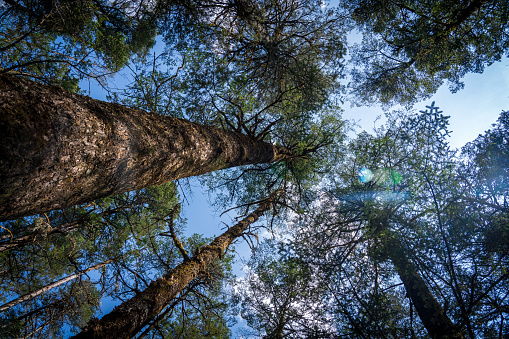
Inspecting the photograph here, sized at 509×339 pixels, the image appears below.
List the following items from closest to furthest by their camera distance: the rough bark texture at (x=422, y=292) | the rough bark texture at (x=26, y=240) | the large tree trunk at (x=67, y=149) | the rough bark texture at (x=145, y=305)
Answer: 1. the large tree trunk at (x=67, y=149)
2. the rough bark texture at (x=145, y=305)
3. the rough bark texture at (x=422, y=292)
4. the rough bark texture at (x=26, y=240)

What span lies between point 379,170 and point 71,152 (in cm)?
619

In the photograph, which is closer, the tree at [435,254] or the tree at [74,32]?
the tree at [435,254]

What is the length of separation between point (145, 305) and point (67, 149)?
7.20ft

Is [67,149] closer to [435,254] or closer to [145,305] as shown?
[145,305]

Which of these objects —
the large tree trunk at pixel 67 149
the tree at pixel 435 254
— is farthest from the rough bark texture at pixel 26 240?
the tree at pixel 435 254

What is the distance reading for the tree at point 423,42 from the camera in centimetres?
446

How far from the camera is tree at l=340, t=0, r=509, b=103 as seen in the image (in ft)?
14.6

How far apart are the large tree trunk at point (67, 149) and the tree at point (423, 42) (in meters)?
5.33

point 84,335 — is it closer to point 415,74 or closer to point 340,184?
point 340,184

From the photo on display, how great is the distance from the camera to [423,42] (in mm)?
5914

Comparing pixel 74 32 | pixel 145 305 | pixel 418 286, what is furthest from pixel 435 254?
pixel 74 32

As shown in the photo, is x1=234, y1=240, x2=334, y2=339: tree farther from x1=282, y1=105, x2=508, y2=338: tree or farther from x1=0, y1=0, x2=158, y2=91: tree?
x1=0, y1=0, x2=158, y2=91: tree

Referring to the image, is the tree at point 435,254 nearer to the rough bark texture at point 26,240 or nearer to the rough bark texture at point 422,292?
the rough bark texture at point 422,292

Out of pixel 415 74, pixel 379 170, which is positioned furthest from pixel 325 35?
pixel 379 170
